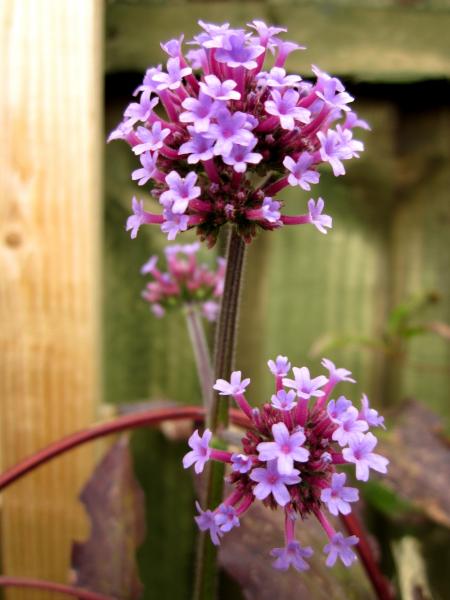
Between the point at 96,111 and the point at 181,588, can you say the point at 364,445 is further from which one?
the point at 181,588

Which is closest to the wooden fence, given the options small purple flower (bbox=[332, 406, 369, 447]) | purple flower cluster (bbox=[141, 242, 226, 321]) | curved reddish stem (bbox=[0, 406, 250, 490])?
purple flower cluster (bbox=[141, 242, 226, 321])

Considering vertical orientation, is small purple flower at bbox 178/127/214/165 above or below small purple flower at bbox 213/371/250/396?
above

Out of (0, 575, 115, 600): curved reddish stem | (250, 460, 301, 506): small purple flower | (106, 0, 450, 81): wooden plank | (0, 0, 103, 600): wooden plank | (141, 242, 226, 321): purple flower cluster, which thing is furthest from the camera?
(106, 0, 450, 81): wooden plank

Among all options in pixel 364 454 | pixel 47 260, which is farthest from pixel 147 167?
pixel 47 260

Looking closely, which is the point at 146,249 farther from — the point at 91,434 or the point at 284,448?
the point at 284,448

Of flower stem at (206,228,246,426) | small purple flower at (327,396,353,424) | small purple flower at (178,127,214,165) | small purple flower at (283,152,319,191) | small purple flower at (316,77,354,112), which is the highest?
small purple flower at (316,77,354,112)

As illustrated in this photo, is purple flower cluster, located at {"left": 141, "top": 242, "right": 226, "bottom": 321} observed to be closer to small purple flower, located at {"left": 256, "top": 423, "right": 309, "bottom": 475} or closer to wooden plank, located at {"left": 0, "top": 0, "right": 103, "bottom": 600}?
wooden plank, located at {"left": 0, "top": 0, "right": 103, "bottom": 600}

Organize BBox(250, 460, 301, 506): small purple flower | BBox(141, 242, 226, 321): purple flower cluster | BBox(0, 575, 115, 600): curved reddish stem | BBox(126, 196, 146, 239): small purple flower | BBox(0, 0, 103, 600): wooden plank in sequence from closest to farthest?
BBox(250, 460, 301, 506): small purple flower < BBox(126, 196, 146, 239): small purple flower < BBox(0, 575, 115, 600): curved reddish stem < BBox(141, 242, 226, 321): purple flower cluster < BBox(0, 0, 103, 600): wooden plank
